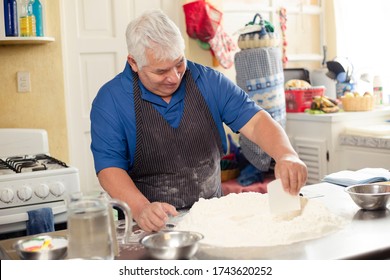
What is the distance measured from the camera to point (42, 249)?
1476 millimetres

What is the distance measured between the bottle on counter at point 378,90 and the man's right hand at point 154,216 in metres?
3.27

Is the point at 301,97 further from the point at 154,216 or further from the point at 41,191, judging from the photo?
the point at 154,216

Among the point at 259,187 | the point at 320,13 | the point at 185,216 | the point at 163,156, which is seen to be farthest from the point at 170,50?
the point at 320,13

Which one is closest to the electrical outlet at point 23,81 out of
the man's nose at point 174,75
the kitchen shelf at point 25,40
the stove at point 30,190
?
the kitchen shelf at point 25,40

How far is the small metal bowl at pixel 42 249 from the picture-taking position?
1448 millimetres

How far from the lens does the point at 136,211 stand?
1899 millimetres

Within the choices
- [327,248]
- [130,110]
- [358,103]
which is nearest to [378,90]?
[358,103]

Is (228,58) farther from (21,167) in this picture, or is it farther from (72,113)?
(21,167)

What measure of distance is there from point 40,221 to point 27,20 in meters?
1.40

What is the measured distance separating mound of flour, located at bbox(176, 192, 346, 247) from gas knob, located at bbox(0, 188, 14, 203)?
116 cm

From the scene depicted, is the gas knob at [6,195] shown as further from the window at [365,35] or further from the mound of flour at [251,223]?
the window at [365,35]

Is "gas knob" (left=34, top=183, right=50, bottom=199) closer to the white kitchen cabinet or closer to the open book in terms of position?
the open book

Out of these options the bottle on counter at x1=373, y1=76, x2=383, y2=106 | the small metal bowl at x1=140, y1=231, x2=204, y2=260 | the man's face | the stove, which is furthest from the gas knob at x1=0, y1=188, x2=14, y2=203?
the bottle on counter at x1=373, y1=76, x2=383, y2=106

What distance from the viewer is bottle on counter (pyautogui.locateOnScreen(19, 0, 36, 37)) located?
3.49 metres
